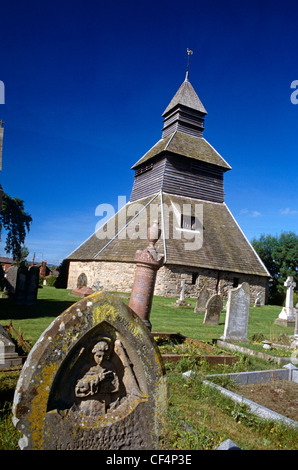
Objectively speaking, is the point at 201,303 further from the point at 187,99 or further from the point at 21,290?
the point at 187,99

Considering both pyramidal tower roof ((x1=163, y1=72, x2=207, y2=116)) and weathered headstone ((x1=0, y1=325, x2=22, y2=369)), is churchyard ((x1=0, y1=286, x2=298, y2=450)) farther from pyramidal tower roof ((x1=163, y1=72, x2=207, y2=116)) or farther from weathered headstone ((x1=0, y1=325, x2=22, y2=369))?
pyramidal tower roof ((x1=163, y1=72, x2=207, y2=116))

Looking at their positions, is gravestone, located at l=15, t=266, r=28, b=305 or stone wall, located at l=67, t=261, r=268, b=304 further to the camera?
stone wall, located at l=67, t=261, r=268, b=304

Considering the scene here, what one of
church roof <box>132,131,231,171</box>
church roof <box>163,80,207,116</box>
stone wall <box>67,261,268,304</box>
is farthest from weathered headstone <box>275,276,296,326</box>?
church roof <box>163,80,207,116</box>

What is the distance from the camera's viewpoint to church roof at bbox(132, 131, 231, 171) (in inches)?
961

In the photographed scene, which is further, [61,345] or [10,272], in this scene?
[10,272]

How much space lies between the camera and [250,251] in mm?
23422

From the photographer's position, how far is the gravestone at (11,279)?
46.0ft

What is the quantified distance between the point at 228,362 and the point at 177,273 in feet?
40.1

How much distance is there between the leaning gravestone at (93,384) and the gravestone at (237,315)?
661 centimetres

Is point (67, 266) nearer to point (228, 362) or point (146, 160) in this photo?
point (146, 160)

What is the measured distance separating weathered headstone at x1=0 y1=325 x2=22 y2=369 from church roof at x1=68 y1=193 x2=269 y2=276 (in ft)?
42.3
